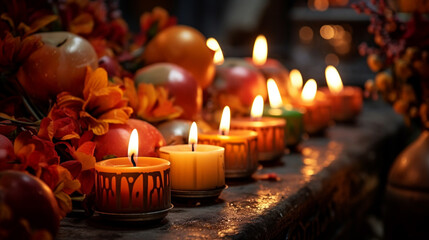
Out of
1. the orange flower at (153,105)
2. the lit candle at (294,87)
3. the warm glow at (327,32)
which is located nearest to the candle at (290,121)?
the lit candle at (294,87)

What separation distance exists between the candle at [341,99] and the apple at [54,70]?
1.42 m

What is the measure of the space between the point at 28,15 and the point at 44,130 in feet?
1.22

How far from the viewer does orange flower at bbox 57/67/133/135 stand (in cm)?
98

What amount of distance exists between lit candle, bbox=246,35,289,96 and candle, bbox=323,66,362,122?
0.33 m

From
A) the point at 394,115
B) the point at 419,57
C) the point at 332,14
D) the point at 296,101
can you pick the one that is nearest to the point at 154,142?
the point at 419,57

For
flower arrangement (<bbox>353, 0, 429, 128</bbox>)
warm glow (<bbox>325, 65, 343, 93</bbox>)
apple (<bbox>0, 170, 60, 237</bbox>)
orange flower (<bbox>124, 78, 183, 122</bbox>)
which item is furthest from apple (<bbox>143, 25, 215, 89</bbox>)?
warm glow (<bbox>325, 65, 343, 93</bbox>)

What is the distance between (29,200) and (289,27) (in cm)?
298

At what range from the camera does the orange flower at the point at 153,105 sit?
117 cm

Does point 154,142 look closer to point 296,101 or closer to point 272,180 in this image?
point 272,180

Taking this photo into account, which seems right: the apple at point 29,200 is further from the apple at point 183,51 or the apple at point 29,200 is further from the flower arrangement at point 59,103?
the apple at point 183,51

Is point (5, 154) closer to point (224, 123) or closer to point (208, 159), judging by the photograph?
point (208, 159)

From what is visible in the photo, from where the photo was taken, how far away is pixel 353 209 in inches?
67.4

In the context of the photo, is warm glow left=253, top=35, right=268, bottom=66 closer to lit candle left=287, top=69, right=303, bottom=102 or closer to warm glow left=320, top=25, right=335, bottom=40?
lit candle left=287, top=69, right=303, bottom=102

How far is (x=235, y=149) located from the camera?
45.9 inches
